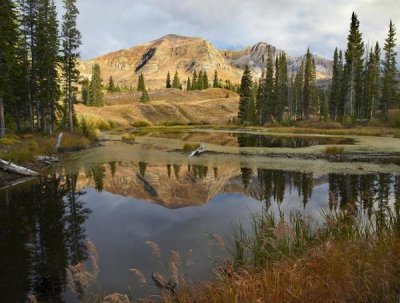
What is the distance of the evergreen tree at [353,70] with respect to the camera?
205 feet

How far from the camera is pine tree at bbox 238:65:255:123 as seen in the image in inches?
3469

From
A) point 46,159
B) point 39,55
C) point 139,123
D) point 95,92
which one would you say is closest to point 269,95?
point 139,123

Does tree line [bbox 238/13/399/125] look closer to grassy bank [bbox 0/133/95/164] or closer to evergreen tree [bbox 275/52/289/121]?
evergreen tree [bbox 275/52/289/121]

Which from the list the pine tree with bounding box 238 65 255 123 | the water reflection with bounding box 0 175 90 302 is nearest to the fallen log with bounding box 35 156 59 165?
the water reflection with bounding box 0 175 90 302

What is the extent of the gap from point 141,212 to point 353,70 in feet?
187

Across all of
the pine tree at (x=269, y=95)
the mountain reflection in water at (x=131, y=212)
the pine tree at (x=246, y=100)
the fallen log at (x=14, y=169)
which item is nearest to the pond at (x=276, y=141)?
the mountain reflection in water at (x=131, y=212)

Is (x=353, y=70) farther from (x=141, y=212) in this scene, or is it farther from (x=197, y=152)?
(x=141, y=212)

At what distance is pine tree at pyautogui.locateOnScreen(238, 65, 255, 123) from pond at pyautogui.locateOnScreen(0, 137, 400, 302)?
2543 inches

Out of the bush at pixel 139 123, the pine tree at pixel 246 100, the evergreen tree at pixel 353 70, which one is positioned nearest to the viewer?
the evergreen tree at pixel 353 70

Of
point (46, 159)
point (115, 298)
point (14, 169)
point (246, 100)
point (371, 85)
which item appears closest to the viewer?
point (115, 298)

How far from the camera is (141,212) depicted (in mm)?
13867

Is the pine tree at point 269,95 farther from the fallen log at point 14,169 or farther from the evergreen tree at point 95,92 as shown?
the fallen log at point 14,169

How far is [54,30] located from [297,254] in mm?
45928

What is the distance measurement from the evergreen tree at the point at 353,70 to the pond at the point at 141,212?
144 feet
